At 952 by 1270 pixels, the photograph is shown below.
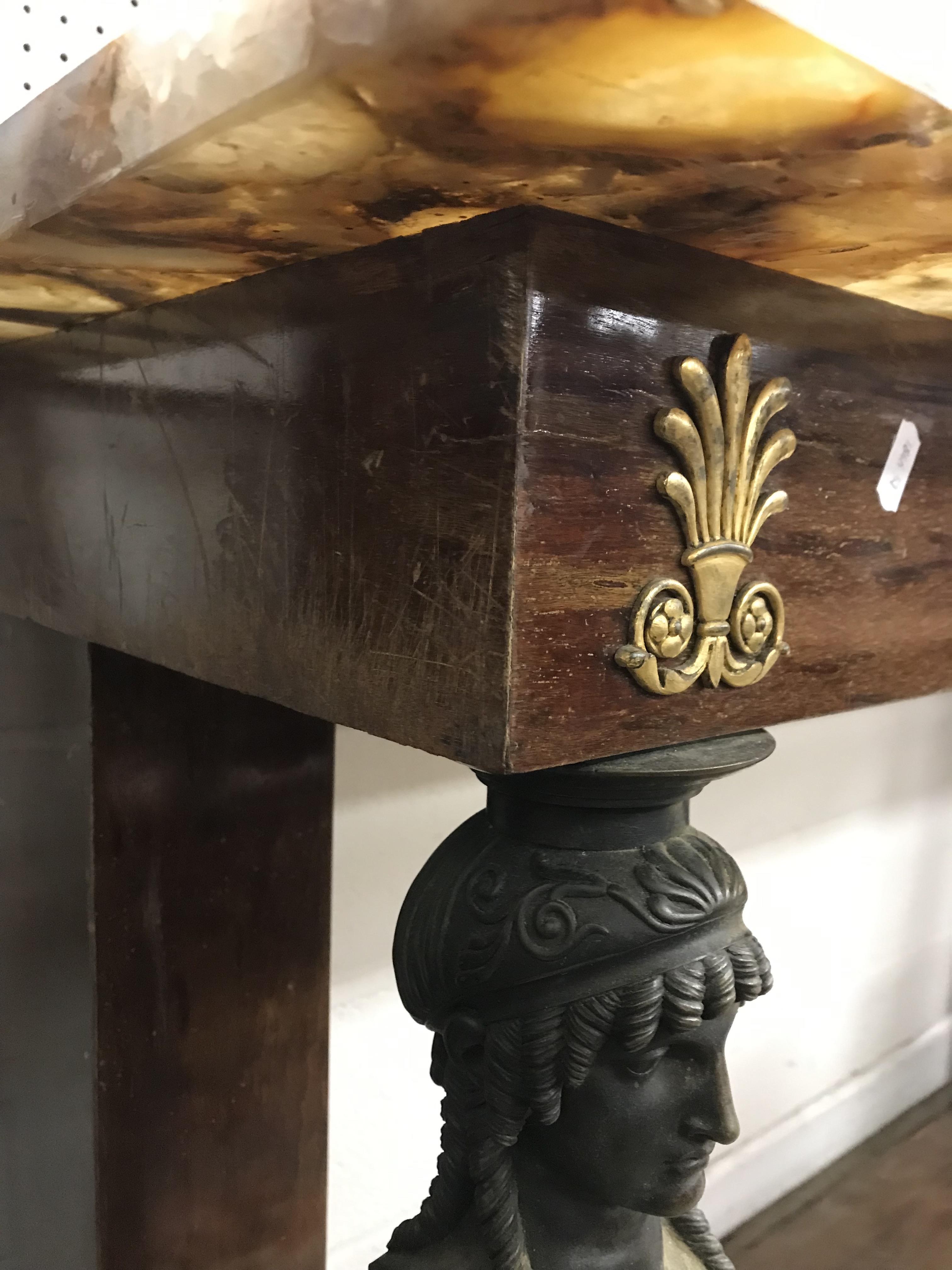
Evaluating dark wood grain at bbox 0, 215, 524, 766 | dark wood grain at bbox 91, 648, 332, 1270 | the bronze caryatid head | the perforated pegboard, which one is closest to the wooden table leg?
dark wood grain at bbox 91, 648, 332, 1270

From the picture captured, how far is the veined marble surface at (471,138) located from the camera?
27cm

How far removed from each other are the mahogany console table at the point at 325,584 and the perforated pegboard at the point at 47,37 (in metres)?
0.21

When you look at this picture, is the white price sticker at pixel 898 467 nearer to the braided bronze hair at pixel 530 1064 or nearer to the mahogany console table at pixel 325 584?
the mahogany console table at pixel 325 584

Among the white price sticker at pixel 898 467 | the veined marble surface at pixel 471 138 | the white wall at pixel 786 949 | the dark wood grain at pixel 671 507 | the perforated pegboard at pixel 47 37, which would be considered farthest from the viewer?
the white wall at pixel 786 949

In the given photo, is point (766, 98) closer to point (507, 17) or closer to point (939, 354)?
point (507, 17)

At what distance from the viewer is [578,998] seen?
1.77 ft

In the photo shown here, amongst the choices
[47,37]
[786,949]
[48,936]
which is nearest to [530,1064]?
[48,936]

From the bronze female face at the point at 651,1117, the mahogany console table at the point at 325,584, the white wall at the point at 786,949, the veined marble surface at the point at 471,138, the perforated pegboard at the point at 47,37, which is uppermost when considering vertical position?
the perforated pegboard at the point at 47,37

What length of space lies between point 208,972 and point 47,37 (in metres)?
0.70

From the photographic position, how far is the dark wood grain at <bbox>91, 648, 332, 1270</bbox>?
756mm

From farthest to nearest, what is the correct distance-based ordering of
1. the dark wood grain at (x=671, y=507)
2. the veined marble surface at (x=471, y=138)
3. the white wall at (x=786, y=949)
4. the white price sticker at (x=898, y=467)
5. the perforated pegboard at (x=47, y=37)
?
the white wall at (x=786, y=949), the perforated pegboard at (x=47, y=37), the white price sticker at (x=898, y=467), the dark wood grain at (x=671, y=507), the veined marble surface at (x=471, y=138)

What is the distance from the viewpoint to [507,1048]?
56cm

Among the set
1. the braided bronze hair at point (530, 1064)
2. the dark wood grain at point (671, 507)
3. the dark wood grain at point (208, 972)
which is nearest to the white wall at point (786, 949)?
the dark wood grain at point (208, 972)

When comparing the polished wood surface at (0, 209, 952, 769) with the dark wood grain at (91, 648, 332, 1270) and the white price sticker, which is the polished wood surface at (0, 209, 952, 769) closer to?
the white price sticker
